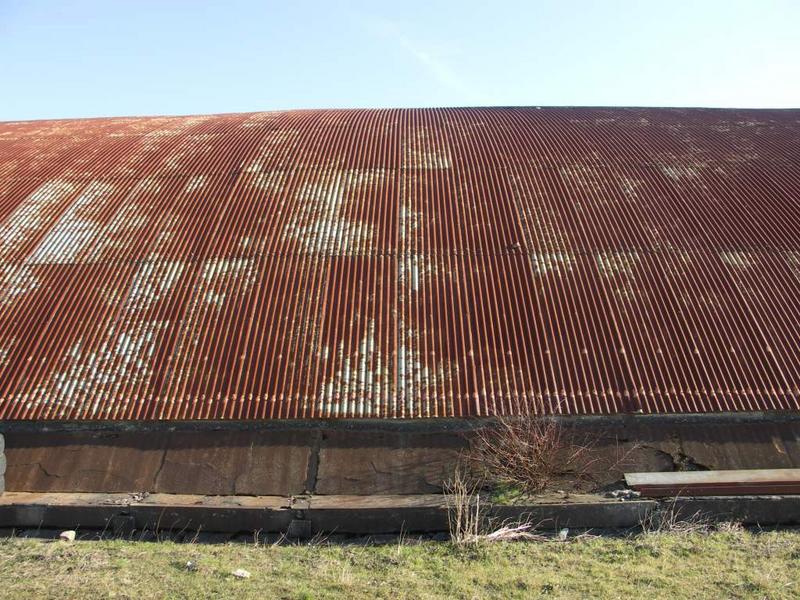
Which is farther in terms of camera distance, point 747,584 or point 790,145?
point 790,145

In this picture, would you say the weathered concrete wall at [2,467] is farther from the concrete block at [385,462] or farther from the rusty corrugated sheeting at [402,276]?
the concrete block at [385,462]

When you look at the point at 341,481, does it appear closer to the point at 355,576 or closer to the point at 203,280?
the point at 355,576

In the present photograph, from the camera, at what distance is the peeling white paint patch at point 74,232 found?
12752 millimetres

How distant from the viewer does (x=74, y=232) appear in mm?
13391

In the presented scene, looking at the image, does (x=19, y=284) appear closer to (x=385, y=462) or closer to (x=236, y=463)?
(x=236, y=463)

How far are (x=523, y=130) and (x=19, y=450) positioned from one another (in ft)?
50.9

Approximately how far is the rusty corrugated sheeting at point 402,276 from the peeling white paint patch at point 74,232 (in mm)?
69

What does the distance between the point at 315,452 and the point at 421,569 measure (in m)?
2.88

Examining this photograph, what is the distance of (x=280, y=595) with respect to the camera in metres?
6.78

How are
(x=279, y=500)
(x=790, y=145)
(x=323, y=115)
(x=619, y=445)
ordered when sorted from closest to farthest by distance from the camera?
(x=279, y=500) → (x=619, y=445) → (x=790, y=145) → (x=323, y=115)

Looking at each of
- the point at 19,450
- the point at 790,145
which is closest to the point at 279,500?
the point at 19,450

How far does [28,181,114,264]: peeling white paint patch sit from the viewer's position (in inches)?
502

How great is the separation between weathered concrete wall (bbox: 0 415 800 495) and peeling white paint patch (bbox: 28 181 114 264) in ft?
14.4

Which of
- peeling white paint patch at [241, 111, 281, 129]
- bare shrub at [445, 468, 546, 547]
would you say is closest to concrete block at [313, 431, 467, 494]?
bare shrub at [445, 468, 546, 547]
